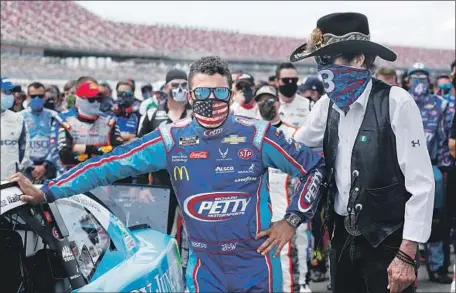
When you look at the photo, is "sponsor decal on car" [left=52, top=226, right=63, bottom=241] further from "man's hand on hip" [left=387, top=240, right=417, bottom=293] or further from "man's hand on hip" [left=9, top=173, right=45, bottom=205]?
"man's hand on hip" [left=387, top=240, right=417, bottom=293]

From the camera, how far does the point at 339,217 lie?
348 centimetres

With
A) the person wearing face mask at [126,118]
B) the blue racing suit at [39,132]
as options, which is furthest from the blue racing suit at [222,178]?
the blue racing suit at [39,132]

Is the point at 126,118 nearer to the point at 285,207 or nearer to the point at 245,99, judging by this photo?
the point at 245,99

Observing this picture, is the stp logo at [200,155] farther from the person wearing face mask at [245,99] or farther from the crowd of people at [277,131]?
the person wearing face mask at [245,99]

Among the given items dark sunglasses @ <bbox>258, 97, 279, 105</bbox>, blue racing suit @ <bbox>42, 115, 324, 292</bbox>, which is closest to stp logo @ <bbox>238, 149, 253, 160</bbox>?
blue racing suit @ <bbox>42, 115, 324, 292</bbox>

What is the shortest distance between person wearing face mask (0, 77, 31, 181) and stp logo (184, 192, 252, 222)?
17.6 feet

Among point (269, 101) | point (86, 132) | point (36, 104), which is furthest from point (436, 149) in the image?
point (36, 104)

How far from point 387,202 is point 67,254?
5.44 feet

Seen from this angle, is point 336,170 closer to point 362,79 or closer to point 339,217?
point 339,217

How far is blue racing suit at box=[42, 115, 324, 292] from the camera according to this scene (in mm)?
3496

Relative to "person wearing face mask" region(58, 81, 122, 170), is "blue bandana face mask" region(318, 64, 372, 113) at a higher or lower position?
higher

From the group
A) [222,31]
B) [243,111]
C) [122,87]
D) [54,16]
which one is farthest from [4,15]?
[243,111]

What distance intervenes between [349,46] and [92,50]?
4536 centimetres

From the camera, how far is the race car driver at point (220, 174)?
138 inches
